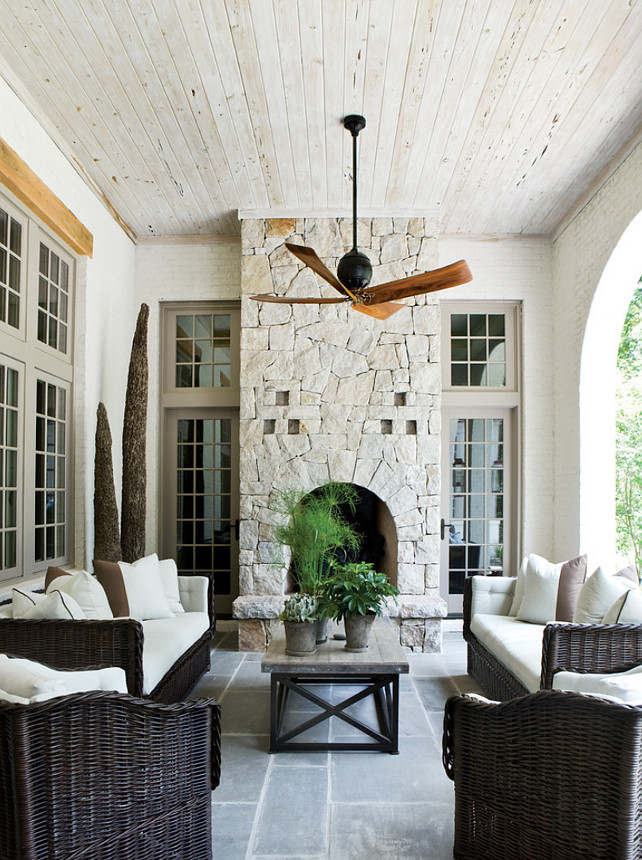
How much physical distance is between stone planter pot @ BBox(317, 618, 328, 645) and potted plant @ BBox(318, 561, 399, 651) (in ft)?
0.57

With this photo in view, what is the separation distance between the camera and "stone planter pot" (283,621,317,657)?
345cm

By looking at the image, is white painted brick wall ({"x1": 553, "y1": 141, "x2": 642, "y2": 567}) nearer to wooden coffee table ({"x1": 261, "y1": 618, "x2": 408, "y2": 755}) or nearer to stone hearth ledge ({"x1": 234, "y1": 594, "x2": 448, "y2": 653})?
stone hearth ledge ({"x1": 234, "y1": 594, "x2": 448, "y2": 653})

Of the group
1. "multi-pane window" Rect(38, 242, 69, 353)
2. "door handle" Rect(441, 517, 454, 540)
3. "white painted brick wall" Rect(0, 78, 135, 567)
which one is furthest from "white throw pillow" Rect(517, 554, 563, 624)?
"multi-pane window" Rect(38, 242, 69, 353)

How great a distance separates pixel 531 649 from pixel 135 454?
3302 mm

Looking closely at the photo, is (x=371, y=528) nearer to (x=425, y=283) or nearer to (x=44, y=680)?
(x=425, y=283)

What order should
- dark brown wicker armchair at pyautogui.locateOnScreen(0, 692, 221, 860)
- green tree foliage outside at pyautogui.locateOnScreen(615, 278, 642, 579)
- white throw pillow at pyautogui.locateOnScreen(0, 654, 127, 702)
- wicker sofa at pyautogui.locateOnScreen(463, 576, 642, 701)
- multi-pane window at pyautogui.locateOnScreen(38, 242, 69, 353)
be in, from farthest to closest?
1. green tree foliage outside at pyautogui.locateOnScreen(615, 278, 642, 579)
2. multi-pane window at pyautogui.locateOnScreen(38, 242, 69, 353)
3. wicker sofa at pyautogui.locateOnScreen(463, 576, 642, 701)
4. white throw pillow at pyautogui.locateOnScreen(0, 654, 127, 702)
5. dark brown wicker armchair at pyautogui.locateOnScreen(0, 692, 221, 860)

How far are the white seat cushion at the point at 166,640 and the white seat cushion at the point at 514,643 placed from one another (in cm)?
183

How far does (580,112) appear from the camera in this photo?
411 centimetres

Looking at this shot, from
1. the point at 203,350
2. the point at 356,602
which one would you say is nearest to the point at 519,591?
the point at 356,602

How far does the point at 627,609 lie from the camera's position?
3061mm

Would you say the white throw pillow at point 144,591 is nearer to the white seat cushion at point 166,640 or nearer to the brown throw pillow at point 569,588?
the white seat cushion at point 166,640

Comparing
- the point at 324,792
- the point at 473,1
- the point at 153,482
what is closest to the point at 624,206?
the point at 473,1

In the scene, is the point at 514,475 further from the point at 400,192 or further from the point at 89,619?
the point at 89,619

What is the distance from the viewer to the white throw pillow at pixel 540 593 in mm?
4184
